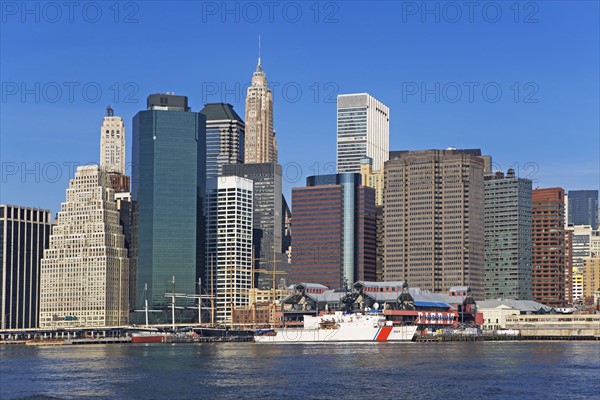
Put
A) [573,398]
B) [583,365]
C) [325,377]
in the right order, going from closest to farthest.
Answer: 1. [573,398]
2. [325,377]
3. [583,365]

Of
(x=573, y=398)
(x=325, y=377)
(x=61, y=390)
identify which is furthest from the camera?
(x=325, y=377)

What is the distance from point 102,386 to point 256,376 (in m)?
22.8

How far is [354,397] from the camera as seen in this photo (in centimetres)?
13088

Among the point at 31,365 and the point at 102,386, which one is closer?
the point at 102,386

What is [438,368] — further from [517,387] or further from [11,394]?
[11,394]

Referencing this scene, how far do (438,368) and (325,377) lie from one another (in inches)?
916

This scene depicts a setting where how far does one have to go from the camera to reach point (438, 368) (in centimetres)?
17225

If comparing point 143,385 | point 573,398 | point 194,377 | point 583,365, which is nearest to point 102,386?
point 143,385

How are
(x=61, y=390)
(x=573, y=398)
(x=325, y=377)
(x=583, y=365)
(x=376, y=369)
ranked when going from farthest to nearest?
1. (x=583, y=365)
2. (x=376, y=369)
3. (x=325, y=377)
4. (x=61, y=390)
5. (x=573, y=398)

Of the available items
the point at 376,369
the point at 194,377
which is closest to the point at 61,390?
the point at 194,377

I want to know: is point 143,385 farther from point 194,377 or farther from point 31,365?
point 31,365

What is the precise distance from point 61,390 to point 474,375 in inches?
2189

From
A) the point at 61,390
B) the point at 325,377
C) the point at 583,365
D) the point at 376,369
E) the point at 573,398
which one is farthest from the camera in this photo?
the point at 583,365

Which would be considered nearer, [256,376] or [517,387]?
[517,387]
